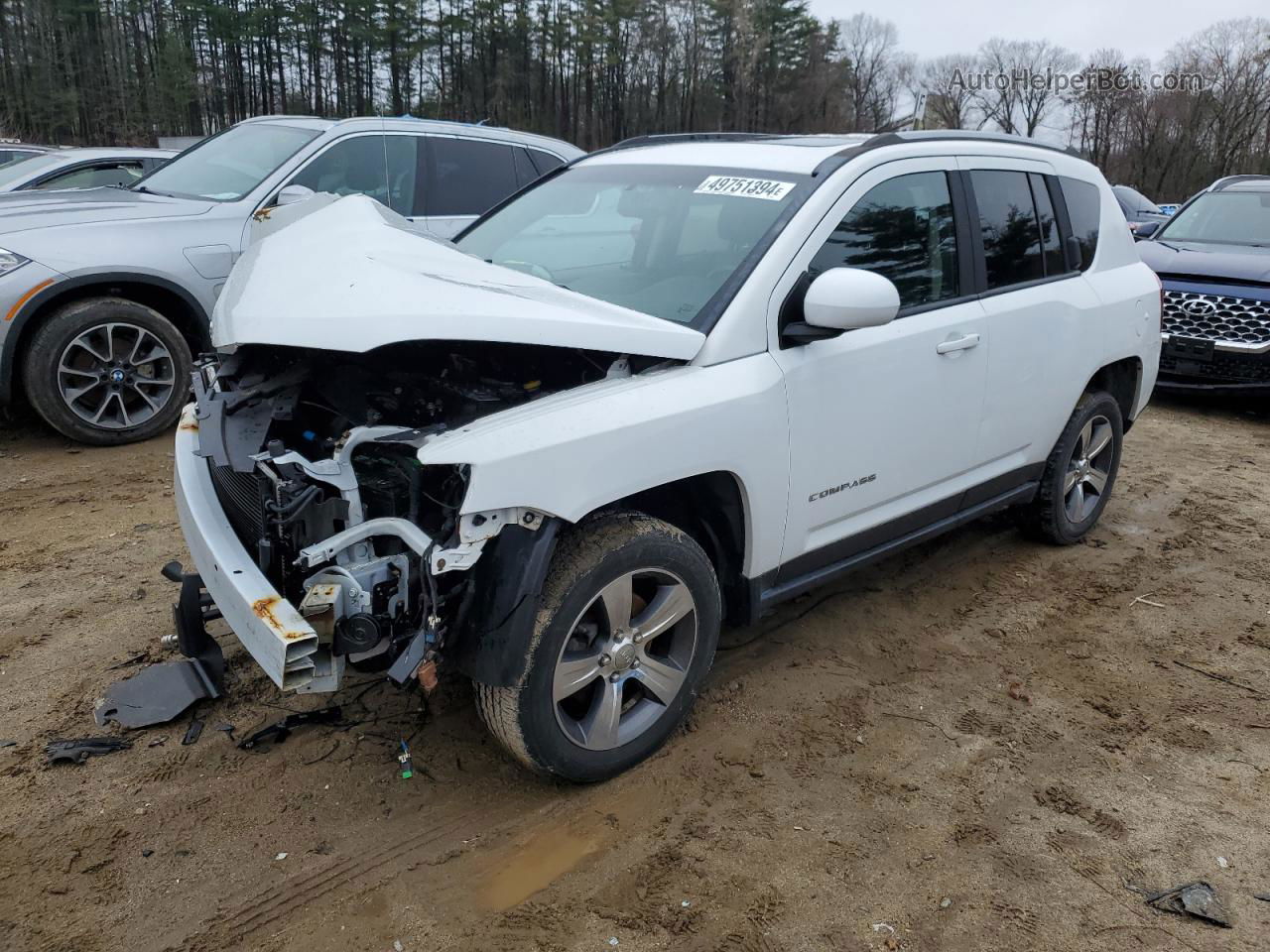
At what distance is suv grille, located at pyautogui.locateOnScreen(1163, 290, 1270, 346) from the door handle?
5.56 m

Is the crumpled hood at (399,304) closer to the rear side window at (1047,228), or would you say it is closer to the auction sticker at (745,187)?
the auction sticker at (745,187)

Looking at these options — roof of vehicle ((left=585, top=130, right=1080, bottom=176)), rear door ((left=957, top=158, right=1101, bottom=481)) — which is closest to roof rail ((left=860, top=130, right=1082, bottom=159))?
roof of vehicle ((left=585, top=130, right=1080, bottom=176))

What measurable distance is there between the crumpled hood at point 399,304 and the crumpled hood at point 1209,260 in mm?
7114

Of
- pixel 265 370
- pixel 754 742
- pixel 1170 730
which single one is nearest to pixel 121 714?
pixel 265 370

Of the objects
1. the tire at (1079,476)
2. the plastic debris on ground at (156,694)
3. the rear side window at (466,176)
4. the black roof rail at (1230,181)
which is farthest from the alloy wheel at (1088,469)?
the black roof rail at (1230,181)

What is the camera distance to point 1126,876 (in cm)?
256

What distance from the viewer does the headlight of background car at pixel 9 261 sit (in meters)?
5.27

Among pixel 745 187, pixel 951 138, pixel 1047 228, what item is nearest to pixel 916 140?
pixel 951 138

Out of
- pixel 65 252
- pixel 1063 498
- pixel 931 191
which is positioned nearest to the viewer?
pixel 931 191

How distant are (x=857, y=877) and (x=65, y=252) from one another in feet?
17.9

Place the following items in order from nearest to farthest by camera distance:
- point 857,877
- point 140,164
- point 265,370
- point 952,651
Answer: point 857,877 < point 265,370 < point 952,651 < point 140,164

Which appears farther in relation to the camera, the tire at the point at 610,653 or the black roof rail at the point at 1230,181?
the black roof rail at the point at 1230,181

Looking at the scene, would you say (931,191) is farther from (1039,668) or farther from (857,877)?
(857,877)

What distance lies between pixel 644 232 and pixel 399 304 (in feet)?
4.02
